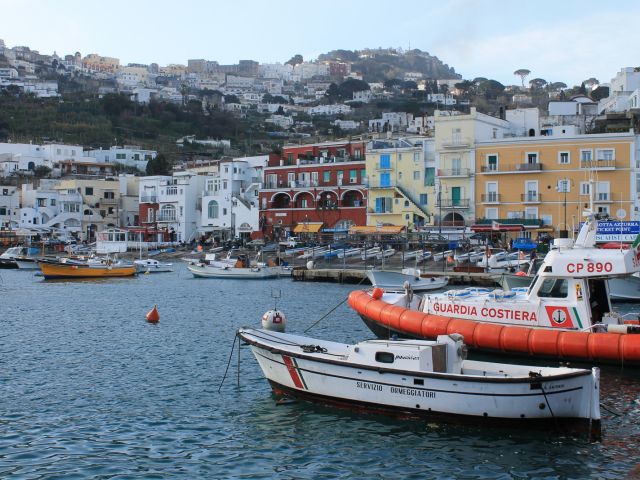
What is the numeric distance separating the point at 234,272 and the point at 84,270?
1214 cm

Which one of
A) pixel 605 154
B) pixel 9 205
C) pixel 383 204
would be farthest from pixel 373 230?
pixel 9 205

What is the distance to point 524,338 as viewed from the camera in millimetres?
21000

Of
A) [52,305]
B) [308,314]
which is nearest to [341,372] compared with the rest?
[308,314]

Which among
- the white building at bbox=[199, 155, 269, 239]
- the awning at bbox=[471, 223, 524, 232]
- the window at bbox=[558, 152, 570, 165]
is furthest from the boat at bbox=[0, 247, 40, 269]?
the window at bbox=[558, 152, 570, 165]

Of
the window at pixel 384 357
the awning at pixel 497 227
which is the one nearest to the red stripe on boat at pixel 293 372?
the window at pixel 384 357

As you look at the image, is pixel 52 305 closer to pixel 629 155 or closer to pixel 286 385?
pixel 286 385

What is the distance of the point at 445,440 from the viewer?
52.3 feet

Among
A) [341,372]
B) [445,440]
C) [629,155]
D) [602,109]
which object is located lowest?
[445,440]

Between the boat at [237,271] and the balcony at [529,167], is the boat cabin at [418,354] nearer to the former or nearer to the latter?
the boat at [237,271]

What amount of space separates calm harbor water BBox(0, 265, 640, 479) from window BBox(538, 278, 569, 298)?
271cm

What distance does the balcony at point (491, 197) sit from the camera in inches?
2611

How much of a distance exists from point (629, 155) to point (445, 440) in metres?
51.4

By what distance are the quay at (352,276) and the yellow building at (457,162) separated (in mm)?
15362

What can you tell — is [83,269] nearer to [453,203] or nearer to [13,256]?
[13,256]
